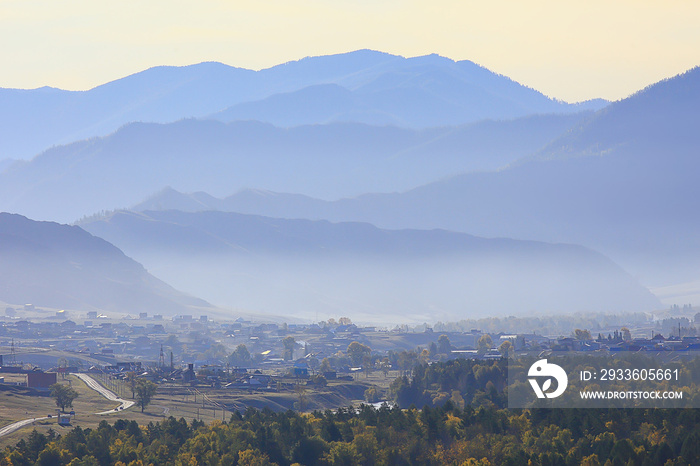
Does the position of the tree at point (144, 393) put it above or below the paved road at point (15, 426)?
above

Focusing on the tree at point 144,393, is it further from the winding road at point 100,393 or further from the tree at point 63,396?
the tree at point 63,396

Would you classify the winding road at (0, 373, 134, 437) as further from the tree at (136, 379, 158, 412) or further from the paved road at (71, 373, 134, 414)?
the tree at (136, 379, 158, 412)

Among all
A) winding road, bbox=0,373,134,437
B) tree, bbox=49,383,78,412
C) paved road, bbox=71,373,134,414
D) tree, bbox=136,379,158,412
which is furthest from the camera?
Result: paved road, bbox=71,373,134,414

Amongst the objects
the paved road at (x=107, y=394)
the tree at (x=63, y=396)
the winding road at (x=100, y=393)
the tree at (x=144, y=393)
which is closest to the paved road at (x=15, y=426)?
the winding road at (x=100, y=393)

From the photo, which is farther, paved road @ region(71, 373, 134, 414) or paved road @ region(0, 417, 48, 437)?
paved road @ region(71, 373, 134, 414)

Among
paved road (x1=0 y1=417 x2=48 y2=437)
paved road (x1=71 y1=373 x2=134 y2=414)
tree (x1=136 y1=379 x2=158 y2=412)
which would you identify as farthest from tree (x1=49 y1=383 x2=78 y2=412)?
paved road (x1=0 y1=417 x2=48 y2=437)

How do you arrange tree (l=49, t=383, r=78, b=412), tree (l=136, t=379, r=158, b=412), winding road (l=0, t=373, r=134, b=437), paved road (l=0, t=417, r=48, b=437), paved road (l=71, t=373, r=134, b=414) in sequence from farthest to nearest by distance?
paved road (l=71, t=373, r=134, b=414), tree (l=136, t=379, r=158, b=412), tree (l=49, t=383, r=78, b=412), winding road (l=0, t=373, r=134, b=437), paved road (l=0, t=417, r=48, b=437)

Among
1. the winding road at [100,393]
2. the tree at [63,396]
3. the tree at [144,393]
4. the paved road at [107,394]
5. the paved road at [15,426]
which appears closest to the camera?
the paved road at [15,426]

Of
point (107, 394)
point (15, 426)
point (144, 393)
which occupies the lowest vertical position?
point (15, 426)

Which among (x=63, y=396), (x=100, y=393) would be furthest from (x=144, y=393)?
(x=100, y=393)

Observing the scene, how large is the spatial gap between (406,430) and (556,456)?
20.6 metres

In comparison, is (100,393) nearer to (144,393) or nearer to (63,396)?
(144,393)

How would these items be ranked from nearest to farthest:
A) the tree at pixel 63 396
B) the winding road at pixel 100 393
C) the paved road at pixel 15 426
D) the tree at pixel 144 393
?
the paved road at pixel 15 426 < the winding road at pixel 100 393 < the tree at pixel 63 396 < the tree at pixel 144 393

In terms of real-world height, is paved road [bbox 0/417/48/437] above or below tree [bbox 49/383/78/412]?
below
